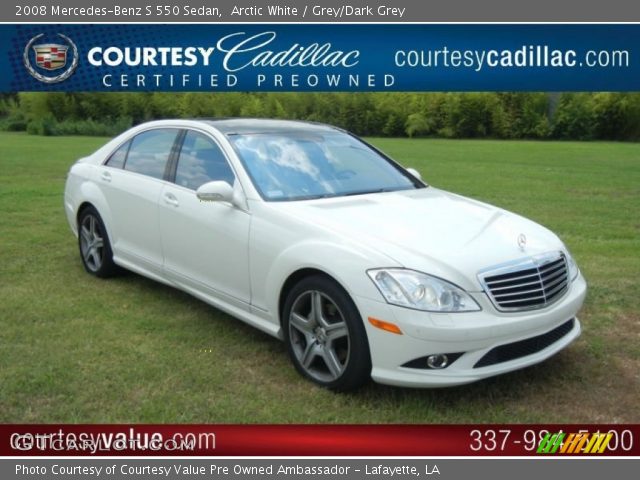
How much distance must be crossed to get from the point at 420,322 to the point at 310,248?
0.83 meters

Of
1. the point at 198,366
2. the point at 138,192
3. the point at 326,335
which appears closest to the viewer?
the point at 326,335

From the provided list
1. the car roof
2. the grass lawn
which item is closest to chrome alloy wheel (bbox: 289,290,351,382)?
the grass lawn

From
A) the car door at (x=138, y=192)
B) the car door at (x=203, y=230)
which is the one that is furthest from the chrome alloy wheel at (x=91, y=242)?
the car door at (x=203, y=230)

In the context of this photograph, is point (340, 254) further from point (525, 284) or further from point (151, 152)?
point (151, 152)

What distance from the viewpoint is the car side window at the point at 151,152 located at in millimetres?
5570

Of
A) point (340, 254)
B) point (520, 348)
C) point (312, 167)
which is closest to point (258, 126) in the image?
point (312, 167)

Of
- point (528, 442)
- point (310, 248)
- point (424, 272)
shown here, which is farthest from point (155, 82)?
point (528, 442)

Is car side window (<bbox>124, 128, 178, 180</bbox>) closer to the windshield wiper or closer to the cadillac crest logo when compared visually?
the windshield wiper

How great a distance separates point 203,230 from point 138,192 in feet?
3.54

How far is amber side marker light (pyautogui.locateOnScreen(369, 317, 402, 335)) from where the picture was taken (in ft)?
11.9

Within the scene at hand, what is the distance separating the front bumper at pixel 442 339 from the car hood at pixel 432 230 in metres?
0.22

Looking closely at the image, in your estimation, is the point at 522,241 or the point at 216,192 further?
the point at 216,192

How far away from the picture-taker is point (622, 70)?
871 centimetres

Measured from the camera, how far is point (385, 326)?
12.0 ft
